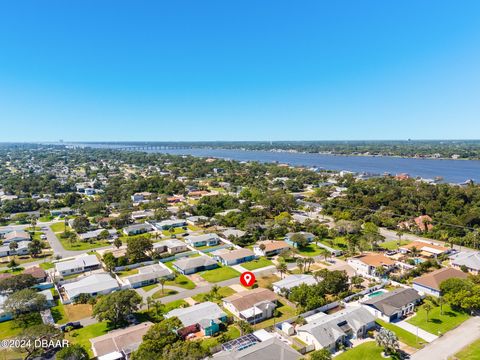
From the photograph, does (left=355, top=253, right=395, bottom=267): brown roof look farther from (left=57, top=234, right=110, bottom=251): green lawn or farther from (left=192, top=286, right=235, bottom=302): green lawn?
(left=57, top=234, right=110, bottom=251): green lawn

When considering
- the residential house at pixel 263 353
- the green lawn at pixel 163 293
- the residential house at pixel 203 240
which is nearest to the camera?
the residential house at pixel 263 353

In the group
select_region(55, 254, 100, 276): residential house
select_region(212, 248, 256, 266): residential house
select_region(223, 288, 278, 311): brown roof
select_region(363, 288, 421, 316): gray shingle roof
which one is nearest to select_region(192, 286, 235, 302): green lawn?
select_region(223, 288, 278, 311): brown roof

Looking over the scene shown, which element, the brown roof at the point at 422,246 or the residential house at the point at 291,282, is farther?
the brown roof at the point at 422,246

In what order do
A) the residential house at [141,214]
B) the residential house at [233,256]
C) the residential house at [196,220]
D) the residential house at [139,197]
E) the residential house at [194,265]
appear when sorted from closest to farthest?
the residential house at [194,265] < the residential house at [233,256] < the residential house at [196,220] < the residential house at [141,214] < the residential house at [139,197]

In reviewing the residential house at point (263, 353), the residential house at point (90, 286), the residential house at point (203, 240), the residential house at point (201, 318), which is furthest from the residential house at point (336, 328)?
the residential house at point (203, 240)

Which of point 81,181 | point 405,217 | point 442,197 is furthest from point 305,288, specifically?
point 81,181

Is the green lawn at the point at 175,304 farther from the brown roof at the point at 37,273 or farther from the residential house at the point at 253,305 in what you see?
the brown roof at the point at 37,273
